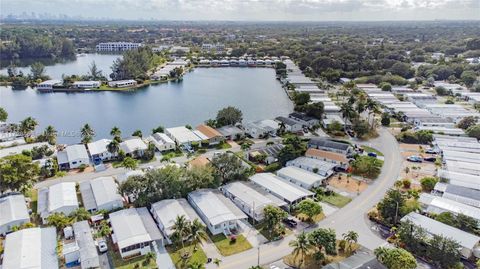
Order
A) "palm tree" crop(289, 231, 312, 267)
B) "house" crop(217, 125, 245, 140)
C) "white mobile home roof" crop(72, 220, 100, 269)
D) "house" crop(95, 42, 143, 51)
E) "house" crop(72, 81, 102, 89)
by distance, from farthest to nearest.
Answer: "house" crop(95, 42, 143, 51) → "house" crop(72, 81, 102, 89) → "house" crop(217, 125, 245, 140) → "palm tree" crop(289, 231, 312, 267) → "white mobile home roof" crop(72, 220, 100, 269)

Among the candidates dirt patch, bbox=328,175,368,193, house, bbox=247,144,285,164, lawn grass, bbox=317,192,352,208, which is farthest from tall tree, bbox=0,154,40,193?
dirt patch, bbox=328,175,368,193

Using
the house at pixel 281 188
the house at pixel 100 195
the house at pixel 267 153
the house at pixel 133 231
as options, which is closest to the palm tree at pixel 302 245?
the house at pixel 281 188

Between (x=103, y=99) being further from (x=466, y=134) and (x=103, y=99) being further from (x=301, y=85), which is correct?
(x=466, y=134)

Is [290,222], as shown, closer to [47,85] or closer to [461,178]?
[461,178]

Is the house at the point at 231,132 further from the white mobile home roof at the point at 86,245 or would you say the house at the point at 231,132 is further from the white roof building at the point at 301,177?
the white mobile home roof at the point at 86,245

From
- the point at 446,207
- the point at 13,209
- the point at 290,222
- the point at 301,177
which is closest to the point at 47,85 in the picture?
the point at 13,209

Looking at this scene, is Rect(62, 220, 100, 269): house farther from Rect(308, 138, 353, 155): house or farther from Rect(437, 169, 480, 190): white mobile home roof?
Rect(437, 169, 480, 190): white mobile home roof
